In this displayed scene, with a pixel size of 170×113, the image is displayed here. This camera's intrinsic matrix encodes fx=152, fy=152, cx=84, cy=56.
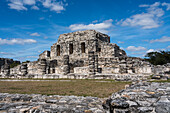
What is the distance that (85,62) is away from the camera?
749 inches

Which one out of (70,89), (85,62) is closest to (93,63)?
(85,62)

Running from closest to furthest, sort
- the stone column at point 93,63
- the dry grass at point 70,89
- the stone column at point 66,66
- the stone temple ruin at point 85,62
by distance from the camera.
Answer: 1. the dry grass at point 70,89
2. the stone temple ruin at point 85,62
3. the stone column at point 93,63
4. the stone column at point 66,66

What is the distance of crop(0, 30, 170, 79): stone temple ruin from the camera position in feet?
50.5

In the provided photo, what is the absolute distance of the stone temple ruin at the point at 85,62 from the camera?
50.5 feet

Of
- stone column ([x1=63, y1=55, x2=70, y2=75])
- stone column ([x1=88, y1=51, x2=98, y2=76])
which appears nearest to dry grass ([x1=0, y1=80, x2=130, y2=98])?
stone column ([x1=88, y1=51, x2=98, y2=76])

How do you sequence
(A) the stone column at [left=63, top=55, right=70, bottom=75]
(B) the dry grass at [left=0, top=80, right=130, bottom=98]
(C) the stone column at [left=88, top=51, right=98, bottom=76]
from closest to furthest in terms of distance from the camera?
(B) the dry grass at [left=0, top=80, right=130, bottom=98]
(C) the stone column at [left=88, top=51, right=98, bottom=76]
(A) the stone column at [left=63, top=55, right=70, bottom=75]

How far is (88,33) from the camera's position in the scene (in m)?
21.1

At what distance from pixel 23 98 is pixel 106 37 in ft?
67.3

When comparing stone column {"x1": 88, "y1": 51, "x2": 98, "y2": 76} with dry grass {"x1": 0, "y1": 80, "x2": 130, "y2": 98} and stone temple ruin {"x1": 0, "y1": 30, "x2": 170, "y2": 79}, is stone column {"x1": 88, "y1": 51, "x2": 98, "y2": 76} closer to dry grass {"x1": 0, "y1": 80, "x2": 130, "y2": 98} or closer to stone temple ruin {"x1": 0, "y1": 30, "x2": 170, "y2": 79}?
stone temple ruin {"x1": 0, "y1": 30, "x2": 170, "y2": 79}

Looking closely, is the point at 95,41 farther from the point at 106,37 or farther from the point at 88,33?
the point at 106,37

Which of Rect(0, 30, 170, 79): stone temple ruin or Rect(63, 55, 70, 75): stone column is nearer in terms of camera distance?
Rect(0, 30, 170, 79): stone temple ruin

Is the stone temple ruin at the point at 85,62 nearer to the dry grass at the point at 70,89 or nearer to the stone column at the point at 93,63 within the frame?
the stone column at the point at 93,63

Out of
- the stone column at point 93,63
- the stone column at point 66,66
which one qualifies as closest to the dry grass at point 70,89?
the stone column at point 93,63

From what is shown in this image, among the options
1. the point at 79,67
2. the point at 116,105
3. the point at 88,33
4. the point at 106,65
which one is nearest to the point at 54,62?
the point at 79,67
